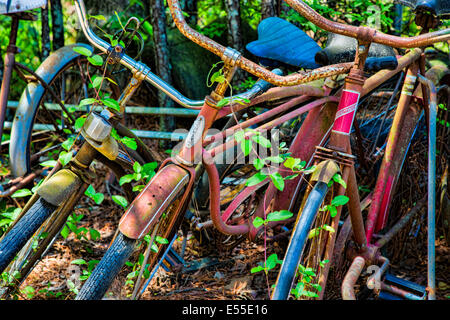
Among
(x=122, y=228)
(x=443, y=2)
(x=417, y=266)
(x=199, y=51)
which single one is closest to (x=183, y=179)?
(x=122, y=228)

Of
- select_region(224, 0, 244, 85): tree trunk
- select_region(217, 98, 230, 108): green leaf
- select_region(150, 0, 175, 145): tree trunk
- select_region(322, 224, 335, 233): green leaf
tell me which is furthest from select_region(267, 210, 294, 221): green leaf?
select_region(150, 0, 175, 145): tree trunk

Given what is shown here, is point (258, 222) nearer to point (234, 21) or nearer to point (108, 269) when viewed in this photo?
point (108, 269)

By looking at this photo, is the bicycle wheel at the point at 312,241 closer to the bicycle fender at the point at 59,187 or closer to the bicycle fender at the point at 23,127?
the bicycle fender at the point at 59,187

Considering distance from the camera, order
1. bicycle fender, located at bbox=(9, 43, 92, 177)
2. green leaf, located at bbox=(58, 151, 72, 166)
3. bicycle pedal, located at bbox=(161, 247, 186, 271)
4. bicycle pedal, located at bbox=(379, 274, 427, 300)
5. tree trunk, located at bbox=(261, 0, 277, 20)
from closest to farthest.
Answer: green leaf, located at bbox=(58, 151, 72, 166) → bicycle pedal, located at bbox=(379, 274, 427, 300) → bicycle pedal, located at bbox=(161, 247, 186, 271) → bicycle fender, located at bbox=(9, 43, 92, 177) → tree trunk, located at bbox=(261, 0, 277, 20)

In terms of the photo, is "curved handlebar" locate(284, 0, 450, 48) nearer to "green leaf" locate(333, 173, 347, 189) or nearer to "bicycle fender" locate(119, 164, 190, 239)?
"green leaf" locate(333, 173, 347, 189)

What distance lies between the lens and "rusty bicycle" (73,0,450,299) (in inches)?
62.8

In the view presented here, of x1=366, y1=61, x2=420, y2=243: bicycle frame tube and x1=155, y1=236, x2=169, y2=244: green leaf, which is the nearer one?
x1=155, y1=236, x2=169, y2=244: green leaf

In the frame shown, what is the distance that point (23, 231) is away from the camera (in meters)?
1.69

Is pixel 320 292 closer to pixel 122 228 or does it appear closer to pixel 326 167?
pixel 326 167

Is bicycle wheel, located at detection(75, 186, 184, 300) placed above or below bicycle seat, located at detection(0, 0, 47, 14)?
below

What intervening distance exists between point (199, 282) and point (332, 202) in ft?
3.92

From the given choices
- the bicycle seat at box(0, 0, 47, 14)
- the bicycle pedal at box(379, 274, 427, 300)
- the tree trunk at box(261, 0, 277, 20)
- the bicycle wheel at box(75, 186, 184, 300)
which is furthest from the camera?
the tree trunk at box(261, 0, 277, 20)

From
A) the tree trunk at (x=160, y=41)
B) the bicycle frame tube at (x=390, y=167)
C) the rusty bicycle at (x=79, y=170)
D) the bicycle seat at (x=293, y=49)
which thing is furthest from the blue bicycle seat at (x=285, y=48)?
the tree trunk at (x=160, y=41)

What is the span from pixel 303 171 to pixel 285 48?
738mm
